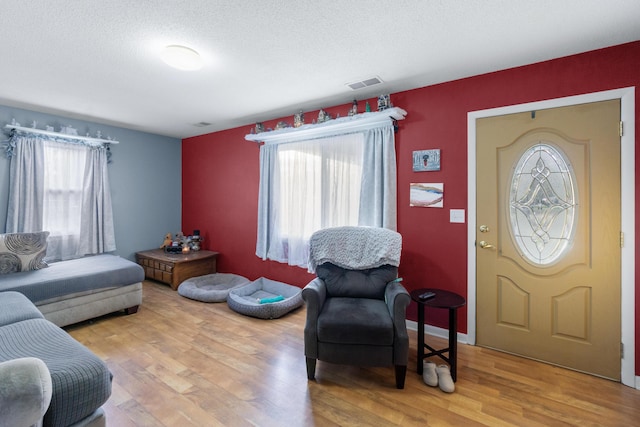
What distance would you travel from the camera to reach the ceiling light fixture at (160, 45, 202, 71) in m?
2.10

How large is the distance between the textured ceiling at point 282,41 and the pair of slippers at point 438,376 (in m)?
2.35

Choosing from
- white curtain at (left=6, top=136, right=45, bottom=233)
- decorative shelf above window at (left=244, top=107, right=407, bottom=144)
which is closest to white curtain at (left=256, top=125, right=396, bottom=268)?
decorative shelf above window at (left=244, top=107, right=407, bottom=144)

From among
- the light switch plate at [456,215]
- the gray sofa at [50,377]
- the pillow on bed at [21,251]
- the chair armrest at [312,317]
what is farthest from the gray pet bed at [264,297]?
the pillow on bed at [21,251]

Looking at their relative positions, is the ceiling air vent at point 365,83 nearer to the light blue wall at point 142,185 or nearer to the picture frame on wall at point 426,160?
the picture frame on wall at point 426,160

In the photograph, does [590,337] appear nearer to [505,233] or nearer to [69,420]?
[505,233]

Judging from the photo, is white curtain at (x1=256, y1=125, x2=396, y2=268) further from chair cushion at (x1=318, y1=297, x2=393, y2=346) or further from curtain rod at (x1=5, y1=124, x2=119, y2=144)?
curtain rod at (x1=5, y1=124, x2=119, y2=144)

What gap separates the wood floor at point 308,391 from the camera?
173 cm

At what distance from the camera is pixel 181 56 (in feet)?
6.98

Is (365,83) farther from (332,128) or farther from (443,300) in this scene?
(443,300)

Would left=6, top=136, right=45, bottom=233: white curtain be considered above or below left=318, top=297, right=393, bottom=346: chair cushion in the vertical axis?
above

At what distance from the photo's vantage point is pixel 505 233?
2.46 meters

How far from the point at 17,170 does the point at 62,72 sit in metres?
1.85

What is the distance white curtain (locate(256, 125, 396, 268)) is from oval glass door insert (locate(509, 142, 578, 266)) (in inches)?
41.7

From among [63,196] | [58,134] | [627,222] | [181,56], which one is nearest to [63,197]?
[63,196]
